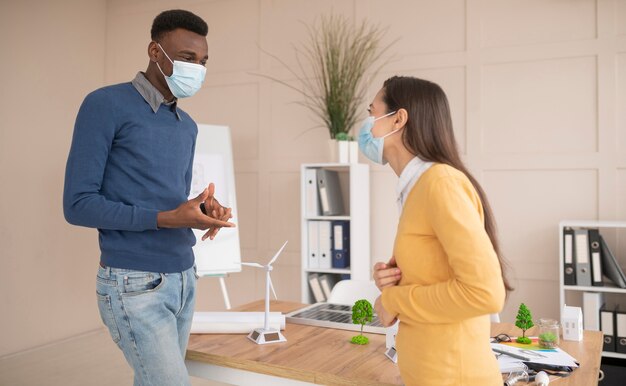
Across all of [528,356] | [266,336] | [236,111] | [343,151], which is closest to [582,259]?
[343,151]

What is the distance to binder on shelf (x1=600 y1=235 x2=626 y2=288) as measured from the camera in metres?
3.13

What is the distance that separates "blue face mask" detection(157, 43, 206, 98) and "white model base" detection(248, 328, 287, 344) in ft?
2.89

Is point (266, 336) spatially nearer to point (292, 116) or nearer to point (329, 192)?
point (329, 192)

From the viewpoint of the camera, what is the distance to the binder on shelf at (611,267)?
10.3 feet

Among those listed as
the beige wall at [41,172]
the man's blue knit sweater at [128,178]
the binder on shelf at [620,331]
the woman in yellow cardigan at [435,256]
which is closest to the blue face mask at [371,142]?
the woman in yellow cardigan at [435,256]

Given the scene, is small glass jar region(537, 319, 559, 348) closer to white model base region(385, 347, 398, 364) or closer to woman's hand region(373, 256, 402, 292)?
white model base region(385, 347, 398, 364)

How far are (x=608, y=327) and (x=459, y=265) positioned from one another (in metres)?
2.49

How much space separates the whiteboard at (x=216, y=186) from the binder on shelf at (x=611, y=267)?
2.29 metres

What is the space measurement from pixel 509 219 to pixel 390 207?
32.9 inches

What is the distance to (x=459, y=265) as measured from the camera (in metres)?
1.17

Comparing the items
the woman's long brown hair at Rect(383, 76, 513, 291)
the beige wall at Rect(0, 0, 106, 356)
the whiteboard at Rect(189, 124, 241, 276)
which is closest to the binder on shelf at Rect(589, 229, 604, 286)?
the woman's long brown hair at Rect(383, 76, 513, 291)

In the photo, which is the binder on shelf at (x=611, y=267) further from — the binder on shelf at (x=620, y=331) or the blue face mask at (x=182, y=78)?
the blue face mask at (x=182, y=78)

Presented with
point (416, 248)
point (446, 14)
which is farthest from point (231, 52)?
point (416, 248)

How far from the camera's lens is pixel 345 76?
3.95 m
